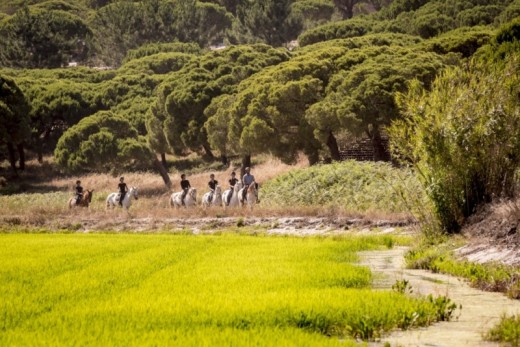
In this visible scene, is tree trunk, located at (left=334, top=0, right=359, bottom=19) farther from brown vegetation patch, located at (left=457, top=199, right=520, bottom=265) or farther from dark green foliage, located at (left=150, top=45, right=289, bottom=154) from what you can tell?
brown vegetation patch, located at (left=457, top=199, right=520, bottom=265)

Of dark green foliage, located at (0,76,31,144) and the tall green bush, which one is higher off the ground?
dark green foliage, located at (0,76,31,144)

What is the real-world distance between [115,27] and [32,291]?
95361 mm

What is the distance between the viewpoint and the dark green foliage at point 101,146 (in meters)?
55.5

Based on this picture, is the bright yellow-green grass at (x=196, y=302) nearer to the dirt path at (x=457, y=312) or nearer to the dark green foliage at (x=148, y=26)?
the dirt path at (x=457, y=312)

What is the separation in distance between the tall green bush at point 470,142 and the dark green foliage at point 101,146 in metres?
39.4

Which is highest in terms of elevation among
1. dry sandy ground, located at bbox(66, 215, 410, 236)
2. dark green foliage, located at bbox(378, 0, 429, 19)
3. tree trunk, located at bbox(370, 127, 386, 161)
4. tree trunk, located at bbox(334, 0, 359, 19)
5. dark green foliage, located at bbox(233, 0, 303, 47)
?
tree trunk, located at bbox(334, 0, 359, 19)

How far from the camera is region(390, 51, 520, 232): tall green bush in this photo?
1734 centimetres

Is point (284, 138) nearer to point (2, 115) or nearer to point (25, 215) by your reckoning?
point (25, 215)

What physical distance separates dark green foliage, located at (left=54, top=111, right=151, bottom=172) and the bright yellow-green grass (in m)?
39.7

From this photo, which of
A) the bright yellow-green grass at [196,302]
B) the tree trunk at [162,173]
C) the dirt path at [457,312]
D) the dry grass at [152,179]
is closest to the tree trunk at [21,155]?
the dry grass at [152,179]

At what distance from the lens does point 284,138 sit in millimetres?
47281

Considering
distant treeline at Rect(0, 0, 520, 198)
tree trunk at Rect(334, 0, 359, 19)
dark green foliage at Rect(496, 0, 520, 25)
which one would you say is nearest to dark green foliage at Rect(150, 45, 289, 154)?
distant treeline at Rect(0, 0, 520, 198)

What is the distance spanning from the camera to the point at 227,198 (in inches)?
1351

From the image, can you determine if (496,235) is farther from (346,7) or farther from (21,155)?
(346,7)
